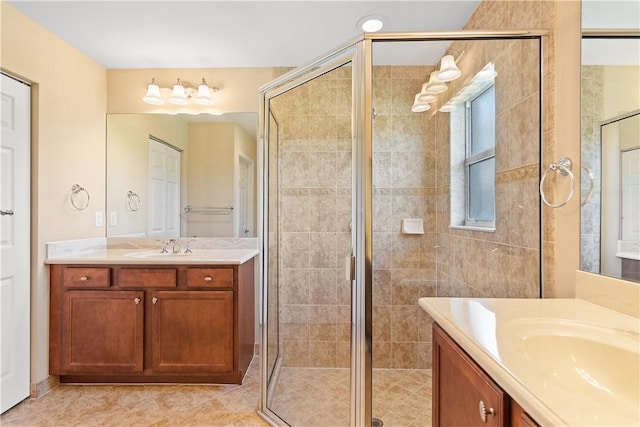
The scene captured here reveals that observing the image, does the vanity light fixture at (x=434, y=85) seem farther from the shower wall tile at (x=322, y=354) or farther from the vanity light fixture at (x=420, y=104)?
the shower wall tile at (x=322, y=354)

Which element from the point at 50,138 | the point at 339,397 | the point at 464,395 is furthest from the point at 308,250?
the point at 50,138

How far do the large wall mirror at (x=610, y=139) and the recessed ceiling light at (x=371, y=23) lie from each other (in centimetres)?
113

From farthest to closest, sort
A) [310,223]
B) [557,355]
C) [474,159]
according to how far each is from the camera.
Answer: [310,223] → [474,159] → [557,355]

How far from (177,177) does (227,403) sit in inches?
70.1

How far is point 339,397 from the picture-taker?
1.71 m

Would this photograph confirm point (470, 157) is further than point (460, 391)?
Yes

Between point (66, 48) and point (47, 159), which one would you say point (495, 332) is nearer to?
point (47, 159)

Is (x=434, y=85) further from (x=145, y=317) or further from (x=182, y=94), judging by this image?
(x=145, y=317)

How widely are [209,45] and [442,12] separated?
1608 mm

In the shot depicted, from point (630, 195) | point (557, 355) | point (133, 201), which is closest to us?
point (557, 355)

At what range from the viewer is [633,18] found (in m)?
0.99

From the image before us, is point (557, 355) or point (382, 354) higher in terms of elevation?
point (557, 355)

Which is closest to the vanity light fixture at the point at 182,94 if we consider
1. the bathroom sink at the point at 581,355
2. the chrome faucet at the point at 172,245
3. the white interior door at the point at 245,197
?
the white interior door at the point at 245,197

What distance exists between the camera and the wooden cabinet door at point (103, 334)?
212 cm
